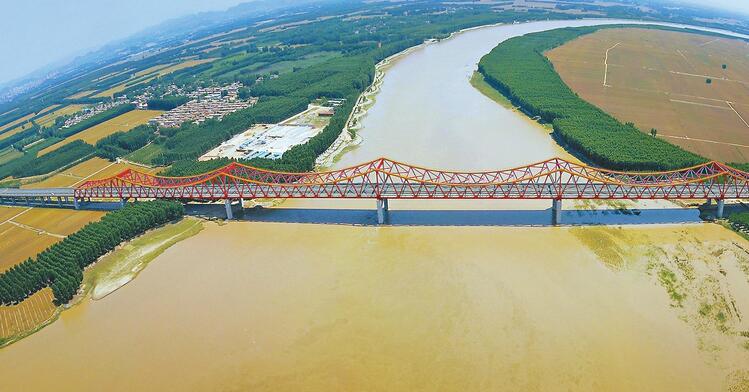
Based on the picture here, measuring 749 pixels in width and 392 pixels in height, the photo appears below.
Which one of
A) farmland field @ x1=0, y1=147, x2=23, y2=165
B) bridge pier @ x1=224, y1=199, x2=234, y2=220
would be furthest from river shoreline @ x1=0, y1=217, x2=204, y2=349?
farmland field @ x1=0, y1=147, x2=23, y2=165

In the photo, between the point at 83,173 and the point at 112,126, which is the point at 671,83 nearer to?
the point at 83,173

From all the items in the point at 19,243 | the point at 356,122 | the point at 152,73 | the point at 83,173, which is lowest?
the point at 19,243

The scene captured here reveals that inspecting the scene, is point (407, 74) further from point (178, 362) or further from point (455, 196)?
point (178, 362)

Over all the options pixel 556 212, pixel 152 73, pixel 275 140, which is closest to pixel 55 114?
pixel 152 73

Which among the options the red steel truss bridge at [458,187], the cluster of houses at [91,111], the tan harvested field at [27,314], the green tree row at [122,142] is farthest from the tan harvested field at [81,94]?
the tan harvested field at [27,314]

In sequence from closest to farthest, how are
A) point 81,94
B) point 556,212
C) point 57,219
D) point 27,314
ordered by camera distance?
1. point 27,314
2. point 556,212
3. point 57,219
4. point 81,94

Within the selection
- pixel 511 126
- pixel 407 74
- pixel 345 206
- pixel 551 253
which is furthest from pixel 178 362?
pixel 407 74
